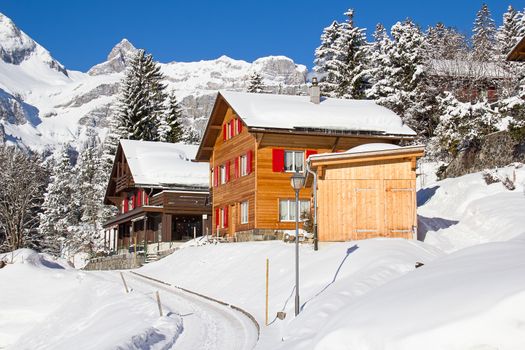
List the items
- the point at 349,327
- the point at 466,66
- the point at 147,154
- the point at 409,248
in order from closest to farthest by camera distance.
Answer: the point at 349,327
the point at 409,248
the point at 147,154
the point at 466,66

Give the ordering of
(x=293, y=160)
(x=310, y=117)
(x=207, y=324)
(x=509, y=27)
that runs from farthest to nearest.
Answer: (x=509, y=27), (x=310, y=117), (x=293, y=160), (x=207, y=324)

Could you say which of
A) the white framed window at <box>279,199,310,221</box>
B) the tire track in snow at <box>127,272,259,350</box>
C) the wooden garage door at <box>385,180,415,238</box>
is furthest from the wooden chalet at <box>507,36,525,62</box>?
the tire track in snow at <box>127,272,259,350</box>

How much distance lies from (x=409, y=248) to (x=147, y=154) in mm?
33519

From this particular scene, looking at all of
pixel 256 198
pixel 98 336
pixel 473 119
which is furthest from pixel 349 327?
pixel 473 119

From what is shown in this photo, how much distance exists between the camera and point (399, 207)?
25922 millimetres

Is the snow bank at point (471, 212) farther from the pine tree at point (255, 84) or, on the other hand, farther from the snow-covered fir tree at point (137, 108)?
the snow-covered fir tree at point (137, 108)

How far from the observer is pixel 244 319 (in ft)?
56.8

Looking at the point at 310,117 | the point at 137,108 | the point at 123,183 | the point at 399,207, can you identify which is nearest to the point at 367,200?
the point at 399,207

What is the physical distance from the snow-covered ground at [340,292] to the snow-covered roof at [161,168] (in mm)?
13291

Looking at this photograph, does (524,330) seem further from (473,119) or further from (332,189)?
(473,119)

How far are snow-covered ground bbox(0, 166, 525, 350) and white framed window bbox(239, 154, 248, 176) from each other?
563 centimetres

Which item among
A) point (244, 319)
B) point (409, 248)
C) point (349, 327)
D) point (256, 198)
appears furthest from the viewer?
point (256, 198)

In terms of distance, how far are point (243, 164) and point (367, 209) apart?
41.4ft

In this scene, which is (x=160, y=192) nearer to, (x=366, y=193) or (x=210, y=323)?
(x=366, y=193)
